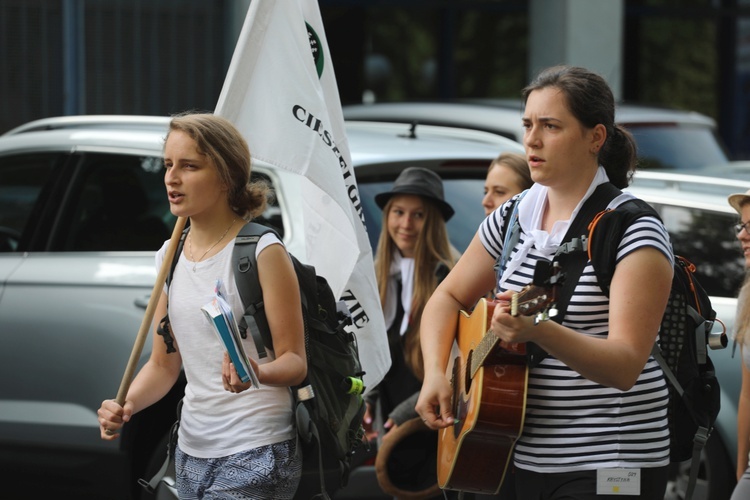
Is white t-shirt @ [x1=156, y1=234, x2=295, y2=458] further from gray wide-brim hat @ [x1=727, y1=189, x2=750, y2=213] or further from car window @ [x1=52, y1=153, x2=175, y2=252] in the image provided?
car window @ [x1=52, y1=153, x2=175, y2=252]

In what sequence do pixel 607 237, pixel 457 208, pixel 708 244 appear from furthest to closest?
pixel 708 244, pixel 457 208, pixel 607 237

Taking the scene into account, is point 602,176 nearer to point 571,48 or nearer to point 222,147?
point 222,147

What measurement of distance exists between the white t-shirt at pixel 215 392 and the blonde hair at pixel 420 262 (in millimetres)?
1591

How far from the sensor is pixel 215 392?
3523 millimetres

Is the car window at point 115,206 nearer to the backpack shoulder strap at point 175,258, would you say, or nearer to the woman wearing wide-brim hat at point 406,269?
the woman wearing wide-brim hat at point 406,269

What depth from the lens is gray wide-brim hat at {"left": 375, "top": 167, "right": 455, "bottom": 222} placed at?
5180 millimetres

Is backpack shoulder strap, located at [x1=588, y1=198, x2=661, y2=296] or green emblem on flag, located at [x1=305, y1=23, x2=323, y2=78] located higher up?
green emblem on flag, located at [x1=305, y1=23, x2=323, y2=78]

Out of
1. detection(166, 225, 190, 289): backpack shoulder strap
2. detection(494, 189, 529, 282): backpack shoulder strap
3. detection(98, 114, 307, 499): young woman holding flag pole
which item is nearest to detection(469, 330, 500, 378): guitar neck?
detection(494, 189, 529, 282): backpack shoulder strap

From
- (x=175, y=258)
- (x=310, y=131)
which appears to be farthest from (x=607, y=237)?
(x=310, y=131)

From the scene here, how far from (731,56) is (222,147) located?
16905 mm

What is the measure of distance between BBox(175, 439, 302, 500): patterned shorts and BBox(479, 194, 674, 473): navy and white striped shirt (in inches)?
28.1

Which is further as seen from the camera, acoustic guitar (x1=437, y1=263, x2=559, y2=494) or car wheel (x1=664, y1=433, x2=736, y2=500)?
car wheel (x1=664, y1=433, x2=736, y2=500)

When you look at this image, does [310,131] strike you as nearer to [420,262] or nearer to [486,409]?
[420,262]

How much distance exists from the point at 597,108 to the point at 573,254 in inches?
15.3
